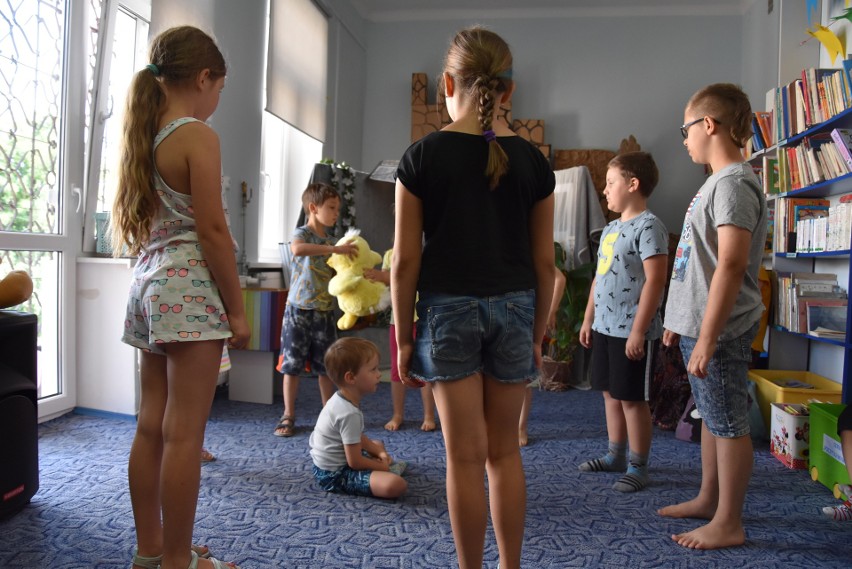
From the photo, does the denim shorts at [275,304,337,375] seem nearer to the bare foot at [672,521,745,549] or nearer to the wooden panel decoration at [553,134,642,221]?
the bare foot at [672,521,745,549]

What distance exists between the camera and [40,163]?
271 cm

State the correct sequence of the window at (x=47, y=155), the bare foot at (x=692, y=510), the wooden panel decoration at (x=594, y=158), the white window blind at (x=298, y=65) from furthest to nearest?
the wooden panel decoration at (x=594, y=158) < the white window blind at (x=298, y=65) < the window at (x=47, y=155) < the bare foot at (x=692, y=510)

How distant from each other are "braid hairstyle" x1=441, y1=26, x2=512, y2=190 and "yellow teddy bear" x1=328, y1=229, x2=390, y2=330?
1609mm

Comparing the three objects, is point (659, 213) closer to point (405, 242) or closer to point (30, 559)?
point (405, 242)

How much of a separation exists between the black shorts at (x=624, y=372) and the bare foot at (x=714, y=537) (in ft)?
1.55

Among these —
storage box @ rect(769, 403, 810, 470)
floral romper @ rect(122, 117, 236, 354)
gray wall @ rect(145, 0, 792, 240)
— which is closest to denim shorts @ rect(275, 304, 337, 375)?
floral romper @ rect(122, 117, 236, 354)

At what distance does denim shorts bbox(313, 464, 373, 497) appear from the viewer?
1.94 meters

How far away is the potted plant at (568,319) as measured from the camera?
4160 millimetres

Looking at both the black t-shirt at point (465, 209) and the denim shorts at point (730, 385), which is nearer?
the black t-shirt at point (465, 209)

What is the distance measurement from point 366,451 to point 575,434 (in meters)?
1.10

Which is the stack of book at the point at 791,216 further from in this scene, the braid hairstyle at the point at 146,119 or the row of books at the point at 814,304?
the braid hairstyle at the point at 146,119

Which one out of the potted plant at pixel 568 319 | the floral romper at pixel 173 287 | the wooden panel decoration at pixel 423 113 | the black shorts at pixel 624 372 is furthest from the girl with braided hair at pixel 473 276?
the wooden panel decoration at pixel 423 113

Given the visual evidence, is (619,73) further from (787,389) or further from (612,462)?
(612,462)

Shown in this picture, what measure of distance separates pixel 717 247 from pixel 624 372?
0.57 meters
